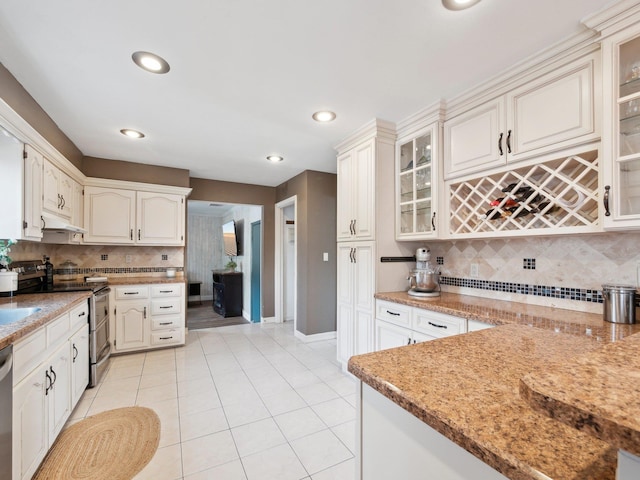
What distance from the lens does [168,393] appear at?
2.66 m

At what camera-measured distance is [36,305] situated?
2.05 meters

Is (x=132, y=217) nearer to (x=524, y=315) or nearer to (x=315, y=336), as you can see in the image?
(x=315, y=336)

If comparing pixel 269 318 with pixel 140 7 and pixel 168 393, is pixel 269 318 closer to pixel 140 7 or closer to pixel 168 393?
pixel 168 393

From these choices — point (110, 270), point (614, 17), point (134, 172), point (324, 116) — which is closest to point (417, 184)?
point (324, 116)

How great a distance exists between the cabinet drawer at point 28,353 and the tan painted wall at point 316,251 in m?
2.85

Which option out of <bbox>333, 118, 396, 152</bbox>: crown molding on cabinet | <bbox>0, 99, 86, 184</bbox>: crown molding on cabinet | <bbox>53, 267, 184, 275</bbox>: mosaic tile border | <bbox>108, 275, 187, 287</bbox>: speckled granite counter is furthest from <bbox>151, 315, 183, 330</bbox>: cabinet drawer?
<bbox>333, 118, 396, 152</bbox>: crown molding on cabinet

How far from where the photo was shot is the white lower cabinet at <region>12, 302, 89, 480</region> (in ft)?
4.76

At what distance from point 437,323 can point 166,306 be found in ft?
10.6

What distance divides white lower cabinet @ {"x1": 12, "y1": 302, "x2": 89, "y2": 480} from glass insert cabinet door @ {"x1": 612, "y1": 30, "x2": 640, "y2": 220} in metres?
3.03

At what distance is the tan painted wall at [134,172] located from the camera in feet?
12.3

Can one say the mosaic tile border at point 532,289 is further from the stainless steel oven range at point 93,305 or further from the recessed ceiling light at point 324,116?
the stainless steel oven range at point 93,305

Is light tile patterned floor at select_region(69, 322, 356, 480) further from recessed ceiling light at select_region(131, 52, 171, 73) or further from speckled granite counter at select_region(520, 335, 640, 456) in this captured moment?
recessed ceiling light at select_region(131, 52, 171, 73)

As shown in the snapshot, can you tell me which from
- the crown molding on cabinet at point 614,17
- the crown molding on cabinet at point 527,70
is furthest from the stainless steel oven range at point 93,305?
the crown molding on cabinet at point 614,17

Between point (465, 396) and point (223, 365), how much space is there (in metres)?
3.07
